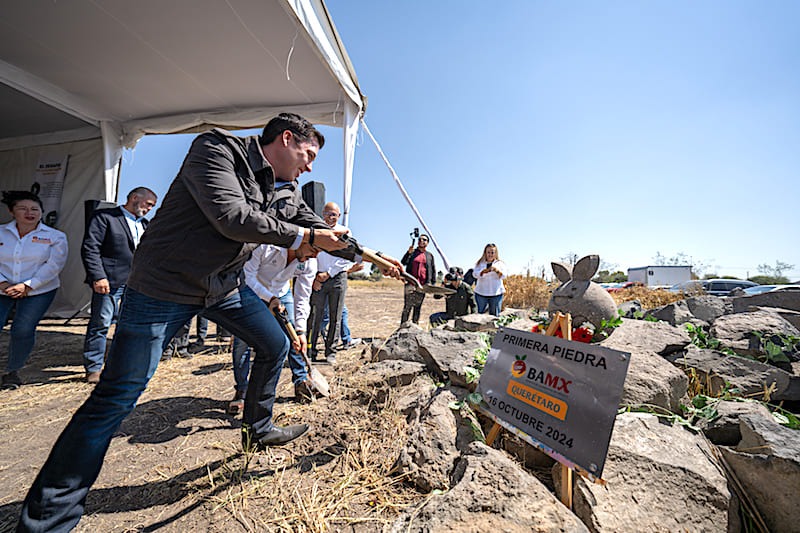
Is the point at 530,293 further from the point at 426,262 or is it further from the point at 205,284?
the point at 205,284

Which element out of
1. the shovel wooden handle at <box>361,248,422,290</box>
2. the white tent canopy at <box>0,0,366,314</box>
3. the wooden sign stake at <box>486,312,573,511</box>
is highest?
the white tent canopy at <box>0,0,366,314</box>

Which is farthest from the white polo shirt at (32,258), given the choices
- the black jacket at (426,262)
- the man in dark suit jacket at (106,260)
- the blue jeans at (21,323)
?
the black jacket at (426,262)

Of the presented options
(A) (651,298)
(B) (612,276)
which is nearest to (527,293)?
(A) (651,298)

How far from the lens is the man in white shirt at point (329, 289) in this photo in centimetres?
421

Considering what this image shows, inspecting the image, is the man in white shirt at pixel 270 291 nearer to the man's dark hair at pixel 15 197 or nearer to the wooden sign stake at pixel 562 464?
the wooden sign stake at pixel 562 464

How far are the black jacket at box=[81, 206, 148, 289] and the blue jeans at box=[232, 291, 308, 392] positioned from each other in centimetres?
171

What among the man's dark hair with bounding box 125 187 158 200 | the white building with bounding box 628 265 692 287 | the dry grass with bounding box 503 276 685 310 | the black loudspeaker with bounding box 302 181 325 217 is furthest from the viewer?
the white building with bounding box 628 265 692 287

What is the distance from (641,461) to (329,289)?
3.48m

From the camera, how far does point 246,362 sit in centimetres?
291

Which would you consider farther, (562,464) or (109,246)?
(109,246)

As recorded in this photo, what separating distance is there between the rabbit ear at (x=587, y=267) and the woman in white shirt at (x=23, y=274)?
515 centimetres

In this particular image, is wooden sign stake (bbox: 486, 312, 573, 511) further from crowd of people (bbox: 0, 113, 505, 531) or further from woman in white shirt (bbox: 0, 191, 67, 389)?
woman in white shirt (bbox: 0, 191, 67, 389)

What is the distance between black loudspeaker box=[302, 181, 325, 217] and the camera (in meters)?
4.20

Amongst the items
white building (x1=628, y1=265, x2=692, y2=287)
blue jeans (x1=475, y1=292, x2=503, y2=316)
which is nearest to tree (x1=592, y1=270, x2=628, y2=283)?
white building (x1=628, y1=265, x2=692, y2=287)
